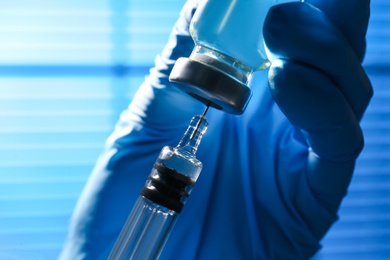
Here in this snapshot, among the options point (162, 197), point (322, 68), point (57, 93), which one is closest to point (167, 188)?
point (162, 197)

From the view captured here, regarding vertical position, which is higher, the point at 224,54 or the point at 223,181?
the point at 224,54

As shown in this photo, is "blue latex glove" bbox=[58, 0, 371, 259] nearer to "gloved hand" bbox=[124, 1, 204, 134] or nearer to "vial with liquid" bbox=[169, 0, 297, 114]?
"gloved hand" bbox=[124, 1, 204, 134]

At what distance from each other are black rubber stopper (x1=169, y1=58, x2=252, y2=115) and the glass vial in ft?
0.23

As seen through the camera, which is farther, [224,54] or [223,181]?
[223,181]

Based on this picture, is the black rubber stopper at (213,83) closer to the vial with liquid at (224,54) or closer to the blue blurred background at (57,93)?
the vial with liquid at (224,54)

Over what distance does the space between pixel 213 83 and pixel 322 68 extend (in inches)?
8.4

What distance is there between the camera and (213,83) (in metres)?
0.88

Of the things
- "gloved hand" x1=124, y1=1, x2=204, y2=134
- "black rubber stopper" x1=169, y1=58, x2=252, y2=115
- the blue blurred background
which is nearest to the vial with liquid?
"black rubber stopper" x1=169, y1=58, x2=252, y2=115

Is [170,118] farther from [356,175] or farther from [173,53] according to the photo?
[356,175]

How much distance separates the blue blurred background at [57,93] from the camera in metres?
1.63

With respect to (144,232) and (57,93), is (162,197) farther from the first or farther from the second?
(57,93)

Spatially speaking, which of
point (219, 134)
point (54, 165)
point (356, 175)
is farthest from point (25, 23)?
point (356, 175)

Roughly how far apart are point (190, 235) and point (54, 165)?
1.73 feet

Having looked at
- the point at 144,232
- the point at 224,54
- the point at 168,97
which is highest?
the point at 224,54
